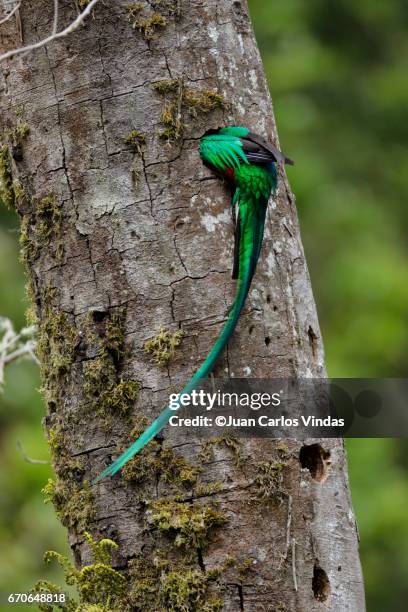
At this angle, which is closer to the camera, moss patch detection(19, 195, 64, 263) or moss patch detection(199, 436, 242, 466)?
moss patch detection(199, 436, 242, 466)

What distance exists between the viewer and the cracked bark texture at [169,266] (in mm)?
2031

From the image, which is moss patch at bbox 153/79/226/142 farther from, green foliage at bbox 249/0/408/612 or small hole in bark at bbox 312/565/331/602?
green foliage at bbox 249/0/408/612

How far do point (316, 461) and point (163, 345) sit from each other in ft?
1.43

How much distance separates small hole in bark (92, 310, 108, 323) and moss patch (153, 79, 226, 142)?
1.39 ft

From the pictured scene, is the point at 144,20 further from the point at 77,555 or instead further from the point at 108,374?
the point at 77,555

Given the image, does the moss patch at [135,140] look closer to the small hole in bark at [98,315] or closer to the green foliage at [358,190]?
the small hole in bark at [98,315]

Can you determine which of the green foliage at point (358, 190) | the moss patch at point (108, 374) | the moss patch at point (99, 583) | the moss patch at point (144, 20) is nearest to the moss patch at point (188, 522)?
the moss patch at point (99, 583)

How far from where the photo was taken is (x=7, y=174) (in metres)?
2.35

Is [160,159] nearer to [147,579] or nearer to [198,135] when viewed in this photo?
[198,135]

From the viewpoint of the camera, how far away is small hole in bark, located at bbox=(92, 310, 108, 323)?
2133mm

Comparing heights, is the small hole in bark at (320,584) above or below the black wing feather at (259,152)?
below

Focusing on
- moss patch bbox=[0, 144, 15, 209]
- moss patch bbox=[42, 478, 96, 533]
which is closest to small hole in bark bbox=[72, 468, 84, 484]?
moss patch bbox=[42, 478, 96, 533]

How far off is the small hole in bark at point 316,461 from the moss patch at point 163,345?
37 cm

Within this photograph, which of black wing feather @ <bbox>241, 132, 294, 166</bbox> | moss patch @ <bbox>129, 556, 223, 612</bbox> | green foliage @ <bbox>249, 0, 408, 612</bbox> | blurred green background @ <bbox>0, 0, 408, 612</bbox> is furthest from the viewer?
green foliage @ <bbox>249, 0, 408, 612</bbox>
